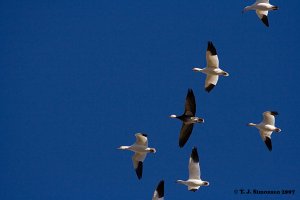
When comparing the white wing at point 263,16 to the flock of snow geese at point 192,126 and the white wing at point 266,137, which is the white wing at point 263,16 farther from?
the white wing at point 266,137

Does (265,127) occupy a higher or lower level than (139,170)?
higher

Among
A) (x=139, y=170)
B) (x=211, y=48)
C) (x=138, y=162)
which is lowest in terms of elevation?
(x=139, y=170)

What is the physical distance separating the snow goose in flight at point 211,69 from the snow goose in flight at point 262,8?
2.24 m

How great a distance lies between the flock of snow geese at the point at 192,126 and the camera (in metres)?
21.6

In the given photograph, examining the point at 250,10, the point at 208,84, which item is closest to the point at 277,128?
the point at 208,84

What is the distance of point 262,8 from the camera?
22.6 m

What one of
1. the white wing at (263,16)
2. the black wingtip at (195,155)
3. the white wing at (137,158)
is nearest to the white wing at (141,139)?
the white wing at (137,158)

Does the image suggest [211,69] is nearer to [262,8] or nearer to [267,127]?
[262,8]

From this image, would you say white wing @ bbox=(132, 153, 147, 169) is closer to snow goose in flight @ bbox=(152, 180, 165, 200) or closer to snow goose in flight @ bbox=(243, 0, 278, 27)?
snow goose in flight @ bbox=(152, 180, 165, 200)

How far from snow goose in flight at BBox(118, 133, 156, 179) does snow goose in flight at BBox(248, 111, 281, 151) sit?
418cm

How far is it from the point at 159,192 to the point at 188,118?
8.81ft

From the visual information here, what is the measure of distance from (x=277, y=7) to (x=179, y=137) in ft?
18.4

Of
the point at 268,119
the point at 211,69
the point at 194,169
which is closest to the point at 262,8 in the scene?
the point at 211,69

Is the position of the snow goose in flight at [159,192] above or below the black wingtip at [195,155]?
below
